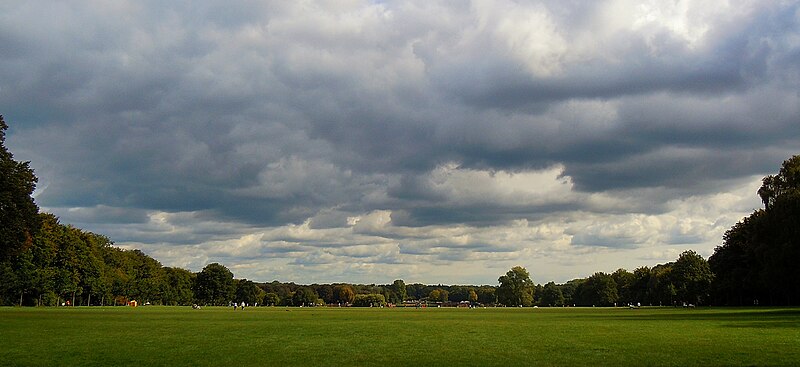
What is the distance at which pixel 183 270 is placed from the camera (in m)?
197

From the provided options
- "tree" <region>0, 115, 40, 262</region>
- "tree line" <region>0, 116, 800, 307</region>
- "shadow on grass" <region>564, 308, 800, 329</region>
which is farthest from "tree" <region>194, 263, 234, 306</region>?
"shadow on grass" <region>564, 308, 800, 329</region>

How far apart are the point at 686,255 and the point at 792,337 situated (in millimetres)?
128262

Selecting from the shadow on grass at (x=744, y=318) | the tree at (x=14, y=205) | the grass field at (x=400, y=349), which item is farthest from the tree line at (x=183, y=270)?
the grass field at (x=400, y=349)

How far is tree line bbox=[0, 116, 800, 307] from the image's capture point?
209ft

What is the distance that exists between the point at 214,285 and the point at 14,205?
138m

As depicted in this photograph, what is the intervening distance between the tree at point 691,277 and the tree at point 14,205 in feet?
412

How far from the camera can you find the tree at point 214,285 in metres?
195

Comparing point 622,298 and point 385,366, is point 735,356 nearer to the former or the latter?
point 385,366

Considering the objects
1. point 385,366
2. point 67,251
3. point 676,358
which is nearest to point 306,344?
point 385,366

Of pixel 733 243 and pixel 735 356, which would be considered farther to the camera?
pixel 733 243

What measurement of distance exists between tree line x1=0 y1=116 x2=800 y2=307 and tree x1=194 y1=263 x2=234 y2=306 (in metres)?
0.28

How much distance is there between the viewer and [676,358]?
2391cm

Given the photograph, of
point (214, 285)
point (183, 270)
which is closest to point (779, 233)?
point (214, 285)

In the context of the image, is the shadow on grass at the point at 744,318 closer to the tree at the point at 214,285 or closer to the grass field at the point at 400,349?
the grass field at the point at 400,349
